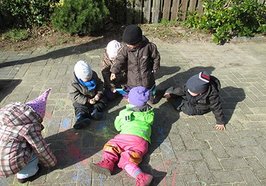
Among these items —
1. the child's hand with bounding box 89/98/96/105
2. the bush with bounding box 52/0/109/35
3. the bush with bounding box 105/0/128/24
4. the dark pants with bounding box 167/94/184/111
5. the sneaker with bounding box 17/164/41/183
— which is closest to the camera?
the sneaker with bounding box 17/164/41/183

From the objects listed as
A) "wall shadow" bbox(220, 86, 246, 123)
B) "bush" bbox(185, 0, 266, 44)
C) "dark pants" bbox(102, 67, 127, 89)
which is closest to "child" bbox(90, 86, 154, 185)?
"dark pants" bbox(102, 67, 127, 89)

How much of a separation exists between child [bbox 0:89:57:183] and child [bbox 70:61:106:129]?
40.0 inches

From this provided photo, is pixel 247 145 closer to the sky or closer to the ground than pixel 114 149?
closer to the ground

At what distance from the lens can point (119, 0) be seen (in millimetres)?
7824

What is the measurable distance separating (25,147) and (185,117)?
7.82 feet

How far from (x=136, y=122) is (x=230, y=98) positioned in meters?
2.06

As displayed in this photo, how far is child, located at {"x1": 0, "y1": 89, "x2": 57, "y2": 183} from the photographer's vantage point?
2.83 meters

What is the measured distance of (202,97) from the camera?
426cm

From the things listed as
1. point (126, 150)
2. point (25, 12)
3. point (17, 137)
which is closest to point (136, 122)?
point (126, 150)

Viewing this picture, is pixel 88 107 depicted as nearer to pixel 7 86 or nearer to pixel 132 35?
pixel 132 35

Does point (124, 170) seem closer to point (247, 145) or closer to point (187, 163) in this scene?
point (187, 163)

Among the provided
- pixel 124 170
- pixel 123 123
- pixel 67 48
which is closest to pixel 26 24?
pixel 67 48

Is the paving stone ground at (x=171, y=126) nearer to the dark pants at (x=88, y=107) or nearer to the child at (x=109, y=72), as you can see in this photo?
the dark pants at (x=88, y=107)

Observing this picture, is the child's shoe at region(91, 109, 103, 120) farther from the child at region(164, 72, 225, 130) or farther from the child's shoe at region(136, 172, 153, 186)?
the child's shoe at region(136, 172, 153, 186)
